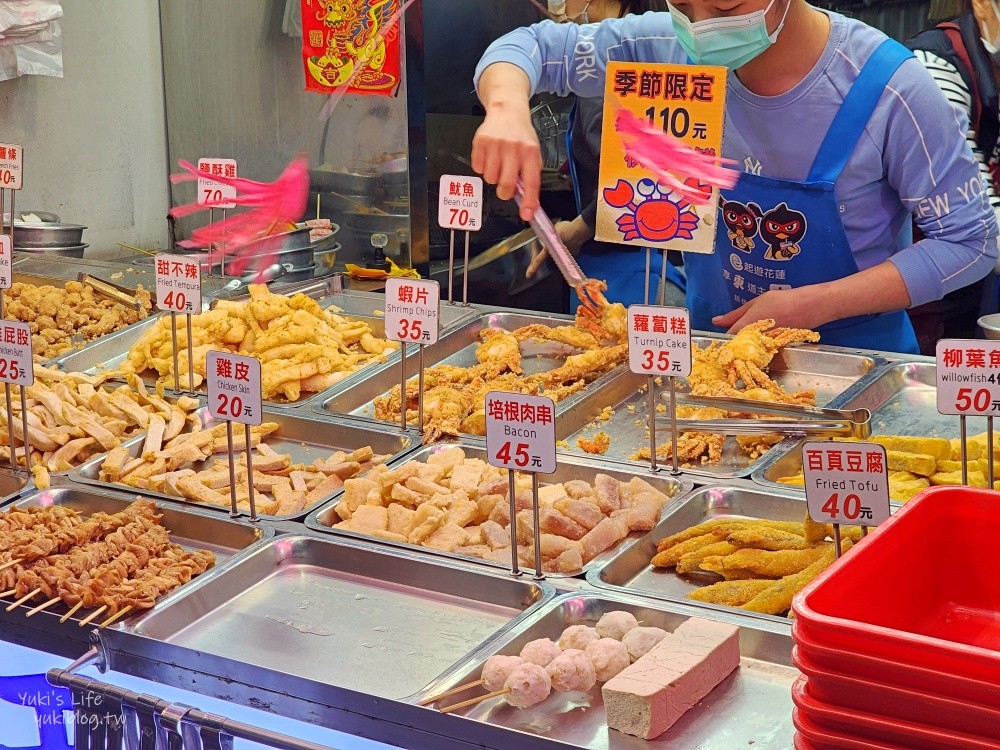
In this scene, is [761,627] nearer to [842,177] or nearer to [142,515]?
[142,515]

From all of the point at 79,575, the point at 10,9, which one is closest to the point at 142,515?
the point at 79,575

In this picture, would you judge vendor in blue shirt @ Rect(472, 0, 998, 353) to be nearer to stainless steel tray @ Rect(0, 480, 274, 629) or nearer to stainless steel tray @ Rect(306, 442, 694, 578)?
stainless steel tray @ Rect(306, 442, 694, 578)

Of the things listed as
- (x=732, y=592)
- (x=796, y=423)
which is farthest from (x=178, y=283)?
(x=732, y=592)

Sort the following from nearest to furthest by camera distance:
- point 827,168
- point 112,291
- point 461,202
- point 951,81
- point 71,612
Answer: point 71,612
point 827,168
point 461,202
point 112,291
point 951,81

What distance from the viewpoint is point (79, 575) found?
2.13 metres

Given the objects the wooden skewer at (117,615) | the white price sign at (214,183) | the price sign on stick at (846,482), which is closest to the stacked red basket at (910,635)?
the price sign on stick at (846,482)

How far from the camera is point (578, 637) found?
74.3 inches

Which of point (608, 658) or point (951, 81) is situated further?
point (951, 81)

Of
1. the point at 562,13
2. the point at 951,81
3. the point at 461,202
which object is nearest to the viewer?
the point at 461,202

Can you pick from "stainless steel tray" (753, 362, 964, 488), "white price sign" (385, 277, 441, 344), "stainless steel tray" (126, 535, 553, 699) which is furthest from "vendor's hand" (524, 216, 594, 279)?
"stainless steel tray" (126, 535, 553, 699)

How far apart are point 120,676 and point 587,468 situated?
3.63ft

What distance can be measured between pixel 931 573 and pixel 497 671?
646 mm

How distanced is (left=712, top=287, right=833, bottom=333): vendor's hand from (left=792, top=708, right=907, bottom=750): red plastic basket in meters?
2.04

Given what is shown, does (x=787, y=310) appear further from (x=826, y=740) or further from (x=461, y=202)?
(x=826, y=740)
